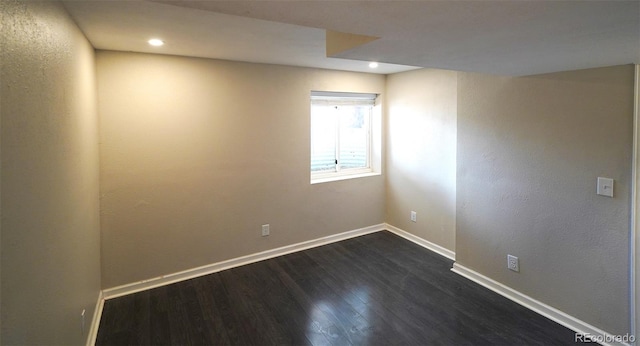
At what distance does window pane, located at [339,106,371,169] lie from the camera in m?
4.48

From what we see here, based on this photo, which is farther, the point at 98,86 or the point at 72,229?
the point at 98,86

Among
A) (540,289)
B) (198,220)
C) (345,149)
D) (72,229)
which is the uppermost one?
(345,149)

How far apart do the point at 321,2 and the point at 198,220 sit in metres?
2.81

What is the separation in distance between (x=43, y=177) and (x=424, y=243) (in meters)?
3.79

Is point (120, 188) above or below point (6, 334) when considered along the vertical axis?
above

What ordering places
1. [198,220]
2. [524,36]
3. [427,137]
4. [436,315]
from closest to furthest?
[524,36] < [436,315] < [198,220] < [427,137]

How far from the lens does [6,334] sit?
37.4 inches

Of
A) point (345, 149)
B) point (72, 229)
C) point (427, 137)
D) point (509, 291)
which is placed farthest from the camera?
point (345, 149)

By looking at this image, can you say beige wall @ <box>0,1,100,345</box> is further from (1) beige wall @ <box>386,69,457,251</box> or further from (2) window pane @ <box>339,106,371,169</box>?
(1) beige wall @ <box>386,69,457,251</box>

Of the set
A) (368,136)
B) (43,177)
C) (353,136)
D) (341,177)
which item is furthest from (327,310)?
(368,136)

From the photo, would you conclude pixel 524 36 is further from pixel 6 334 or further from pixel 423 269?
pixel 423 269

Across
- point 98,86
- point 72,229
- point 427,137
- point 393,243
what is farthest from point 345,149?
point 72,229

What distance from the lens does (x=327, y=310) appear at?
2717 millimetres
